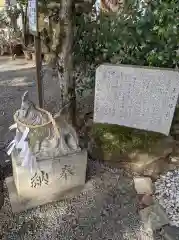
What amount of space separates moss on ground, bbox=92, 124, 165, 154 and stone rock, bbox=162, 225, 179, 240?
37.9 inches

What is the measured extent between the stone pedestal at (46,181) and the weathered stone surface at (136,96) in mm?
811

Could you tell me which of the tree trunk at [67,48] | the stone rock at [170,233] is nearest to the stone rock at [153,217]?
the stone rock at [170,233]

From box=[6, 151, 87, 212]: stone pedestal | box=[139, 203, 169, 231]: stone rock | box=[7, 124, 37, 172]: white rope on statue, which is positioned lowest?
box=[139, 203, 169, 231]: stone rock

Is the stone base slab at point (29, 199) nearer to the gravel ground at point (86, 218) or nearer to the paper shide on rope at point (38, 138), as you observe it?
the gravel ground at point (86, 218)

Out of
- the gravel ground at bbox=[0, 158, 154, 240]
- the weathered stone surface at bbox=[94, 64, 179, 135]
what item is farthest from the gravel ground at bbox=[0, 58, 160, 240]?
the weathered stone surface at bbox=[94, 64, 179, 135]

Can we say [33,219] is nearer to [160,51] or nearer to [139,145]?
[139,145]

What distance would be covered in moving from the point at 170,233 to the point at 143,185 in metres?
0.63

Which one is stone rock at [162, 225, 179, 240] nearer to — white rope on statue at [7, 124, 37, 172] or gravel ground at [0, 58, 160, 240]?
gravel ground at [0, 58, 160, 240]

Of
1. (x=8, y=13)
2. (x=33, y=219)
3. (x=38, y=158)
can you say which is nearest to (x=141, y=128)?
(x=38, y=158)

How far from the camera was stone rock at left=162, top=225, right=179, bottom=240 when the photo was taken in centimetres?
231

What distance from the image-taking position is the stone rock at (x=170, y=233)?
2.31 meters

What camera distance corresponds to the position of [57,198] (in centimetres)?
267

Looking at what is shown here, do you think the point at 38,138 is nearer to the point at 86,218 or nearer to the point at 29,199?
the point at 29,199

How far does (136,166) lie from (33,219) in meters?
1.33
